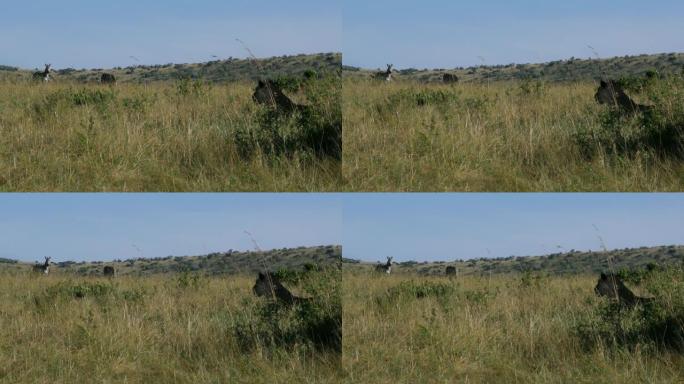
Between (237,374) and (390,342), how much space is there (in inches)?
67.9

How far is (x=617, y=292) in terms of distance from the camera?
10.6 m

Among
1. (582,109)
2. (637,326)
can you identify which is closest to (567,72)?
(582,109)

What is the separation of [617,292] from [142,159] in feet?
20.8

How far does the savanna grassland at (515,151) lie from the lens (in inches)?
388

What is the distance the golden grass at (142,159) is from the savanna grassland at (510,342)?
1820mm

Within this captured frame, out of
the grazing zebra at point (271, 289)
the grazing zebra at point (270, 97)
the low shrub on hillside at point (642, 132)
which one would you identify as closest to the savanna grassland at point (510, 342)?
the grazing zebra at point (271, 289)

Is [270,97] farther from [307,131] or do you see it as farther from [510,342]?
[510,342]

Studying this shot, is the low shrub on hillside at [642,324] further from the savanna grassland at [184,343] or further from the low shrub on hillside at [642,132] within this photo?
the savanna grassland at [184,343]

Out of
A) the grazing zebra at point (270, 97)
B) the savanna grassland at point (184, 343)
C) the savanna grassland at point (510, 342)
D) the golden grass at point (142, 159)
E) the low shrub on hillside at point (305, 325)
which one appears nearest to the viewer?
the savanna grassland at point (510, 342)

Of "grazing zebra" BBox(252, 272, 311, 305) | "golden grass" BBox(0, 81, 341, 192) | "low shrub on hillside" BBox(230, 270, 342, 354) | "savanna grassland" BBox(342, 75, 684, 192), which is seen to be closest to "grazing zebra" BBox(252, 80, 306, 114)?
"golden grass" BBox(0, 81, 341, 192)

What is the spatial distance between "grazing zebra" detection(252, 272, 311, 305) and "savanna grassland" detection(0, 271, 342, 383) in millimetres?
138

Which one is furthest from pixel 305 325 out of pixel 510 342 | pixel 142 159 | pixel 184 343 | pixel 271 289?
pixel 142 159

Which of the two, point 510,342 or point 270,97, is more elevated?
Result: point 270,97

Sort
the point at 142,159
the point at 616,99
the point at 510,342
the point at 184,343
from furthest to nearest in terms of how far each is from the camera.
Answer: the point at 616,99 → the point at 142,159 → the point at 184,343 → the point at 510,342
